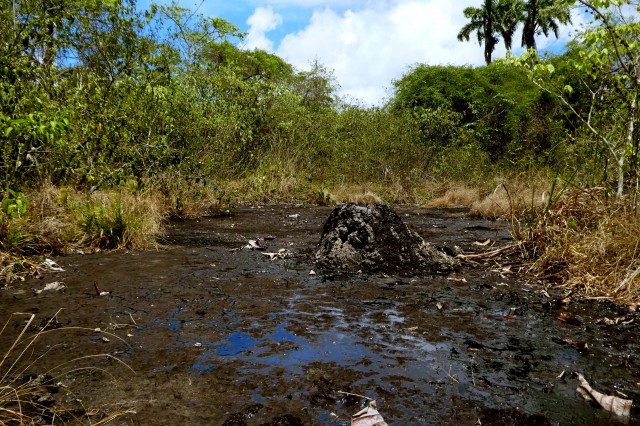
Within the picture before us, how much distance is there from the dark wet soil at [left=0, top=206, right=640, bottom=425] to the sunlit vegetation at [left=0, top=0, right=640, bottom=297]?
1.03 metres

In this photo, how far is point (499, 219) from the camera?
10.8 meters

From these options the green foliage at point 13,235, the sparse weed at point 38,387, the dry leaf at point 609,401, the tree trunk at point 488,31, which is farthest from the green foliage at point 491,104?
the sparse weed at point 38,387

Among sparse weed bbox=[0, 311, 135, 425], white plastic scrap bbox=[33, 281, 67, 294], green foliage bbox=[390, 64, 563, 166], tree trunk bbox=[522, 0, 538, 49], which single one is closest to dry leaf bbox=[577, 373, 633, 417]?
sparse weed bbox=[0, 311, 135, 425]

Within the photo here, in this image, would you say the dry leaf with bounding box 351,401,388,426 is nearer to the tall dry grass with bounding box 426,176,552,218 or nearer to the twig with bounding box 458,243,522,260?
the twig with bounding box 458,243,522,260

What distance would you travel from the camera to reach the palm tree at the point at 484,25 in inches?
1583

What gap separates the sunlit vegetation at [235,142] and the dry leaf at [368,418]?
2.93 metres

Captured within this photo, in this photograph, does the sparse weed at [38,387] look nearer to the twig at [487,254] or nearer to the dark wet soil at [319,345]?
the dark wet soil at [319,345]

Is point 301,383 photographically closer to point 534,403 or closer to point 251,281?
point 534,403

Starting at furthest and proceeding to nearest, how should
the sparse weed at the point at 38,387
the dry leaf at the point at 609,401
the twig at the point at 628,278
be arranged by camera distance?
1. the twig at the point at 628,278
2. the dry leaf at the point at 609,401
3. the sparse weed at the point at 38,387

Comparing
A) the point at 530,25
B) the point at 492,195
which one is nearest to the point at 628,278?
the point at 492,195

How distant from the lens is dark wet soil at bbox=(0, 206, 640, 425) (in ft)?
7.41

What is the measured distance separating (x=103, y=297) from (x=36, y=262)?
1713 millimetres

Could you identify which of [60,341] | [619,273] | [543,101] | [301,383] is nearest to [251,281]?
[60,341]

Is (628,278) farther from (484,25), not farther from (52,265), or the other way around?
(484,25)
